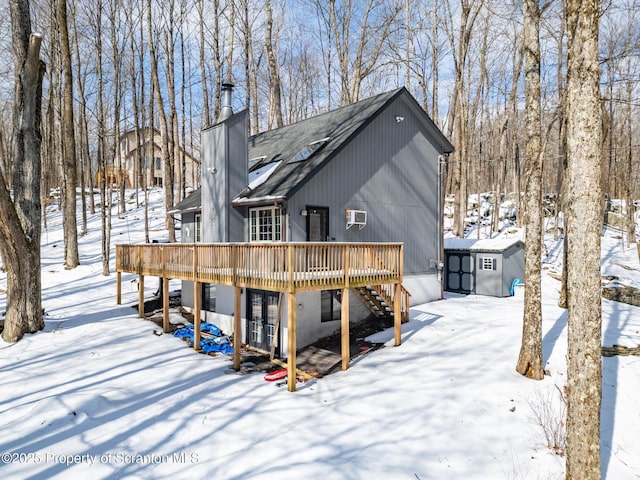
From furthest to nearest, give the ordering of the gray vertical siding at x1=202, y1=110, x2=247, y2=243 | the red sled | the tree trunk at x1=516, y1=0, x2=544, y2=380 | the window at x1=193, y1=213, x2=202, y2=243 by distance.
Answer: the window at x1=193, y1=213, x2=202, y2=243
the gray vertical siding at x1=202, y1=110, x2=247, y2=243
the red sled
the tree trunk at x1=516, y1=0, x2=544, y2=380

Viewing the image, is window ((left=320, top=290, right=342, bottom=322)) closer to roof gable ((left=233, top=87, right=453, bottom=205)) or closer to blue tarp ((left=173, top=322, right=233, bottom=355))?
blue tarp ((left=173, top=322, right=233, bottom=355))

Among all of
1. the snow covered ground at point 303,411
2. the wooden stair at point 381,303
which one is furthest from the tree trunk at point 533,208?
the wooden stair at point 381,303

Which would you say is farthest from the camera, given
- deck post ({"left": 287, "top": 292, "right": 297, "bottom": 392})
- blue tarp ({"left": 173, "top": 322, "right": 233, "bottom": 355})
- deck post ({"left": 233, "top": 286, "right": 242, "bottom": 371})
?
blue tarp ({"left": 173, "top": 322, "right": 233, "bottom": 355})

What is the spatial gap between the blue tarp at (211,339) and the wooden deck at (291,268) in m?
0.36

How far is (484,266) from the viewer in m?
16.7

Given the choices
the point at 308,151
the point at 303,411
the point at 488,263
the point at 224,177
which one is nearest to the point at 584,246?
the point at 303,411

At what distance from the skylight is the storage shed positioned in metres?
8.02

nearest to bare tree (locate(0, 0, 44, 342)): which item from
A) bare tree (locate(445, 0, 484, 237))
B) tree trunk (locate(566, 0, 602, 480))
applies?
tree trunk (locate(566, 0, 602, 480))

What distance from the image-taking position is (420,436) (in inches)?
249

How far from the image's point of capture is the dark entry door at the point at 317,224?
471 inches

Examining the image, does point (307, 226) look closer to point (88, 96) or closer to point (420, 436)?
point (420, 436)

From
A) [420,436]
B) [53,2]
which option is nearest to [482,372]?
[420,436]

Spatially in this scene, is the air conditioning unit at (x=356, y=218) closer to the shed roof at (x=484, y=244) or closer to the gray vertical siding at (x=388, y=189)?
the gray vertical siding at (x=388, y=189)

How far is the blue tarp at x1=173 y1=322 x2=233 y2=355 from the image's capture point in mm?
11219
